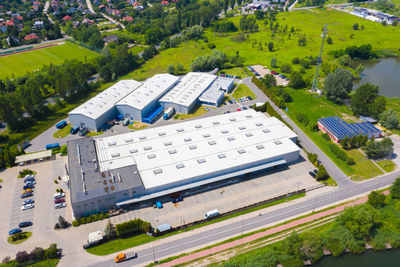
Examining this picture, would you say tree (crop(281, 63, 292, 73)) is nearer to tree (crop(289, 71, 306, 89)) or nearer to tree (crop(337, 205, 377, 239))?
tree (crop(289, 71, 306, 89))

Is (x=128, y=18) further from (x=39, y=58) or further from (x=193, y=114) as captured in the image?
(x=193, y=114)

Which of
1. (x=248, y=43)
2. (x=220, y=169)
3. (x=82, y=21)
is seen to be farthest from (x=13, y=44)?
(x=220, y=169)

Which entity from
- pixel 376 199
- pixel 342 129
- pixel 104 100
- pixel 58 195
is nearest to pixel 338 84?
pixel 342 129

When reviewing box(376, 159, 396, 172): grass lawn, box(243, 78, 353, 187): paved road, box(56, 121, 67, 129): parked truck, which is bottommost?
box(56, 121, 67, 129): parked truck

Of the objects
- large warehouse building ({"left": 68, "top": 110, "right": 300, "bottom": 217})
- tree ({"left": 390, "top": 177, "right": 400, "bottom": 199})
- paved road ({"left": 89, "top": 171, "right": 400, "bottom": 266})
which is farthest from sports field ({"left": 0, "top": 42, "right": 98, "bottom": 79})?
tree ({"left": 390, "top": 177, "right": 400, "bottom": 199})

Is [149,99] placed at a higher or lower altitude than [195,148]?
higher

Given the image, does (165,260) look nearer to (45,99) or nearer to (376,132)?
(376,132)
